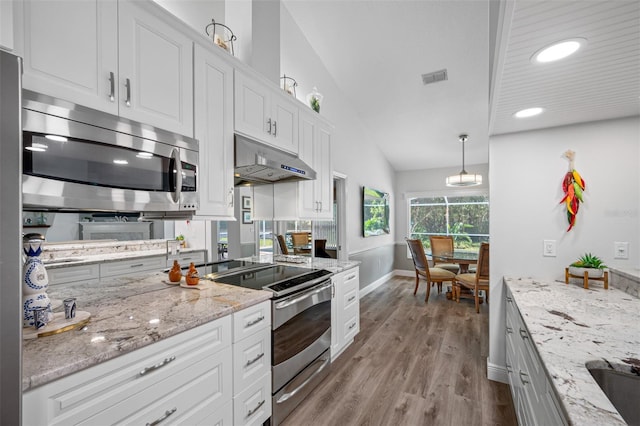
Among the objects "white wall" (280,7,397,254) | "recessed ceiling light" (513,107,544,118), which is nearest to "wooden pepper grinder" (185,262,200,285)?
"white wall" (280,7,397,254)

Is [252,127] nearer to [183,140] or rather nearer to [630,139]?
[183,140]

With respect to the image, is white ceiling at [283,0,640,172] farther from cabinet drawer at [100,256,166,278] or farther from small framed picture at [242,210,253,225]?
cabinet drawer at [100,256,166,278]

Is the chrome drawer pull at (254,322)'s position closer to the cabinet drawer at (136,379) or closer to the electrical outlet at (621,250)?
the cabinet drawer at (136,379)

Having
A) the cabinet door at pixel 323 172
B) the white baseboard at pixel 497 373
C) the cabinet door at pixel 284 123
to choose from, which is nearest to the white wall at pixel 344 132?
the cabinet door at pixel 323 172

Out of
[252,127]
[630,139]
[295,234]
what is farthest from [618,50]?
[295,234]

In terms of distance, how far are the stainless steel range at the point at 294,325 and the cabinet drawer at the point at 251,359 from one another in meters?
0.07

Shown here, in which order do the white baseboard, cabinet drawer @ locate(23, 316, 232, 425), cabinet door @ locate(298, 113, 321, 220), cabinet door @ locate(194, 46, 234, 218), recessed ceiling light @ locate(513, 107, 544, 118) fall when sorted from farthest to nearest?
cabinet door @ locate(298, 113, 321, 220) < the white baseboard < recessed ceiling light @ locate(513, 107, 544, 118) < cabinet door @ locate(194, 46, 234, 218) < cabinet drawer @ locate(23, 316, 232, 425)

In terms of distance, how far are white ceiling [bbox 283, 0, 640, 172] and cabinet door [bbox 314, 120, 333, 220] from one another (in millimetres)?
1219

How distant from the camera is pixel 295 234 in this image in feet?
10.5

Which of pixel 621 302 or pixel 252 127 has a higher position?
pixel 252 127

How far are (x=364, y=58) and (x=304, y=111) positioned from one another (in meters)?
1.46

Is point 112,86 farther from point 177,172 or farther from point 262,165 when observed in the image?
point 262,165

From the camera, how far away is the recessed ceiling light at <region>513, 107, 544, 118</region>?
1.88 metres

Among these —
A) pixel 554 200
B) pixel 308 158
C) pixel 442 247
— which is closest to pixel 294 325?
pixel 308 158
